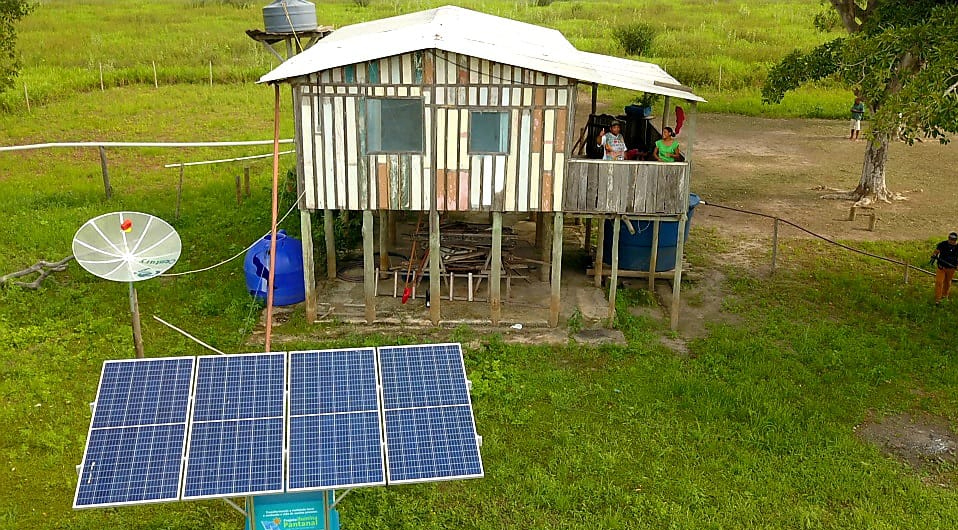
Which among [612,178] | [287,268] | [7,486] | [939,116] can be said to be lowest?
[7,486]

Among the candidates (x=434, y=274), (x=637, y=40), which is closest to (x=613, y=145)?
(x=434, y=274)

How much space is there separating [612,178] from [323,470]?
8.44 metres

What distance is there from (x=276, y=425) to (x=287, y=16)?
1235cm

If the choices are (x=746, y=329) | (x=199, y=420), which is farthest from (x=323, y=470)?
(x=746, y=329)

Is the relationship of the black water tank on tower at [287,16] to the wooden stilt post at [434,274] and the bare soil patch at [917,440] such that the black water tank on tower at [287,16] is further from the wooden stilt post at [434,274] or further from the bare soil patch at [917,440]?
the bare soil patch at [917,440]

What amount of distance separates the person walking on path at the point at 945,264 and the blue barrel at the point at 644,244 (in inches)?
180

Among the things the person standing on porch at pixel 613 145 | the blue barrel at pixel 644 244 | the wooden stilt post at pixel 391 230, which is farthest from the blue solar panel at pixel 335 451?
the wooden stilt post at pixel 391 230

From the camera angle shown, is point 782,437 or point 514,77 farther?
point 514,77

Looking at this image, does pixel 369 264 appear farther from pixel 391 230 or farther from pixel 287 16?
pixel 287 16

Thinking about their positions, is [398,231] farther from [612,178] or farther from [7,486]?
[7,486]

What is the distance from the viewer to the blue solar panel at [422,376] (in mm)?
9156

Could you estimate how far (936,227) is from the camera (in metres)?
21.8

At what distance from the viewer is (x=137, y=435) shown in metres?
8.52

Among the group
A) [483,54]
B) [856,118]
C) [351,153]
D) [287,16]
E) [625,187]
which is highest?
[287,16]
